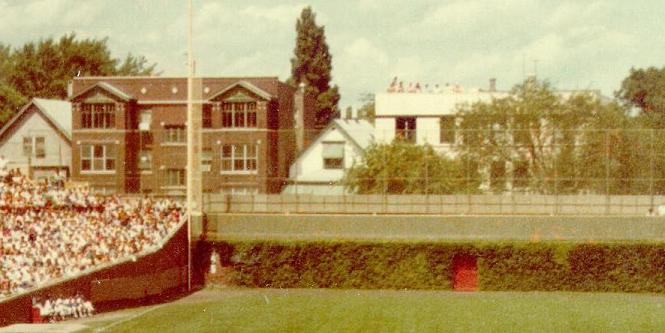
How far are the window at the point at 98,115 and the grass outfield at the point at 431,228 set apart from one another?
2212 cm

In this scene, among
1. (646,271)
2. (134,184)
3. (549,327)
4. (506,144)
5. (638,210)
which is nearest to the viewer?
(549,327)

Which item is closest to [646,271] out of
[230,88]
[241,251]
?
[241,251]

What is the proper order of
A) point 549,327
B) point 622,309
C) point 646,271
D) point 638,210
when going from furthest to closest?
1. point 638,210
2. point 646,271
3. point 622,309
4. point 549,327

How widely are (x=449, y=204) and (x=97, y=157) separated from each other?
2558 cm

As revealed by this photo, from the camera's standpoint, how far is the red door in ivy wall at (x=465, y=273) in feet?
154

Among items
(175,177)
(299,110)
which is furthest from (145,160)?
(299,110)

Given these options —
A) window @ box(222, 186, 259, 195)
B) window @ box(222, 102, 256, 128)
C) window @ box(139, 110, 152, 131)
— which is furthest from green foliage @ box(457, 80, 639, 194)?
window @ box(139, 110, 152, 131)

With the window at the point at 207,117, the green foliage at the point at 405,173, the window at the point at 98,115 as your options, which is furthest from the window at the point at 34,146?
the green foliage at the point at 405,173

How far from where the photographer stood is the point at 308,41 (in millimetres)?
90438

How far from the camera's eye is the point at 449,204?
53406 millimetres

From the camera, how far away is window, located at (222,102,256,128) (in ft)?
221

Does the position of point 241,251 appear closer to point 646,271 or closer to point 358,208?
point 358,208

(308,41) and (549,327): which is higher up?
(308,41)

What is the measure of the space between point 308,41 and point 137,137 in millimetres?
25831
